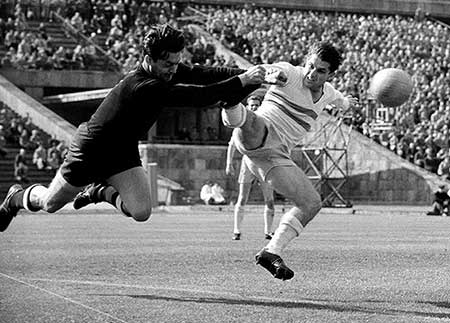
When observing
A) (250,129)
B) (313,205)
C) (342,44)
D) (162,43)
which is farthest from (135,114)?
(342,44)

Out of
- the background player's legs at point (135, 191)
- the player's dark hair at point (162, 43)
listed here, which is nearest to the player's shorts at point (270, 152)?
the background player's legs at point (135, 191)

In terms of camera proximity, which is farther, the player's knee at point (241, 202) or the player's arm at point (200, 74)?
the player's knee at point (241, 202)

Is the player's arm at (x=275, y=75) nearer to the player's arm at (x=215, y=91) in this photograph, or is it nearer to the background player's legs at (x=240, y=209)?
the player's arm at (x=215, y=91)

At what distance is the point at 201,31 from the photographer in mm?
52938

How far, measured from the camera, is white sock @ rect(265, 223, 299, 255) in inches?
429

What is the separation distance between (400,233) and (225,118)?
37.3 ft

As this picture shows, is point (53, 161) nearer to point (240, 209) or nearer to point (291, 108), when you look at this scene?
point (240, 209)

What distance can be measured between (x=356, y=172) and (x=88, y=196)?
30.8 meters

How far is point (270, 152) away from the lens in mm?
11781

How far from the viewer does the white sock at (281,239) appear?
10.9 meters

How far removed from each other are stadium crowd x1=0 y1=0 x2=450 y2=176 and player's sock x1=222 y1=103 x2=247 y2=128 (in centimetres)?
3061

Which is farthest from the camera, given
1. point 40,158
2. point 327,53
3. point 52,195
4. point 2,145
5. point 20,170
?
point 2,145

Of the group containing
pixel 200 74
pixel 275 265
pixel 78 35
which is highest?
pixel 200 74

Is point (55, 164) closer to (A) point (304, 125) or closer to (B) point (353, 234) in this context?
(B) point (353, 234)
